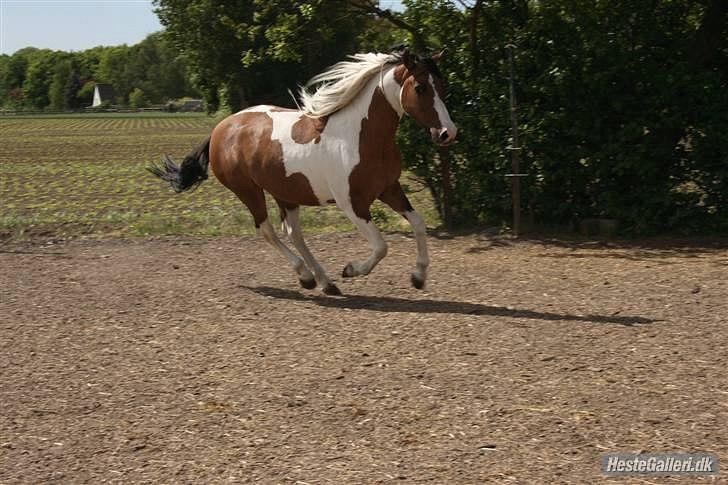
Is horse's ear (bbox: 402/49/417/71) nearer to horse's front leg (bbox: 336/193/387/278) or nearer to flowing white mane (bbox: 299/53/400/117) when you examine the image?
flowing white mane (bbox: 299/53/400/117)

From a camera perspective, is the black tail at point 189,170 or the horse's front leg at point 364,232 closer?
the horse's front leg at point 364,232

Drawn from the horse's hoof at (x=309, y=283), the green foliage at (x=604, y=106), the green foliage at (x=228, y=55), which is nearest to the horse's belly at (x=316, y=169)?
the horse's hoof at (x=309, y=283)

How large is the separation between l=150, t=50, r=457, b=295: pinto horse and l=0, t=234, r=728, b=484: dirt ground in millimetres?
757

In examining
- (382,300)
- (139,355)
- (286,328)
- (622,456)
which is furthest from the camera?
(382,300)

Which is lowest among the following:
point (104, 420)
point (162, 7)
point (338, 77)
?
point (104, 420)

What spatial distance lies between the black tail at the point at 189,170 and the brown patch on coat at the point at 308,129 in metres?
1.73

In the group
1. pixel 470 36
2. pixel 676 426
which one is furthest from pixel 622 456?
pixel 470 36

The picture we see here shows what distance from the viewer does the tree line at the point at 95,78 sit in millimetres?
137500

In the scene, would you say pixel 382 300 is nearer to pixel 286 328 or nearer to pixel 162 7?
pixel 286 328

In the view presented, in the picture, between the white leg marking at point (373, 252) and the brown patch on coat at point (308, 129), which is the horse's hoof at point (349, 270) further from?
the brown patch on coat at point (308, 129)

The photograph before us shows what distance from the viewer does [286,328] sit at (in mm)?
6828

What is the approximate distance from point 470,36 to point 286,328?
5.86 meters

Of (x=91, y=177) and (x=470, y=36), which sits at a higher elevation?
(x=470, y=36)

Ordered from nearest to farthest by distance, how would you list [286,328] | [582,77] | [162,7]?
[286,328] < [582,77] < [162,7]
